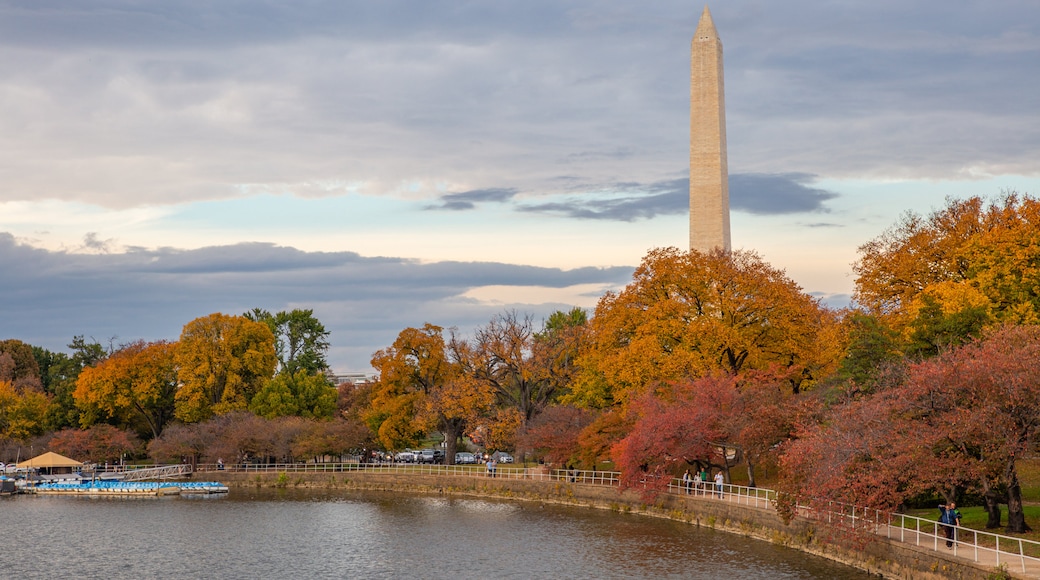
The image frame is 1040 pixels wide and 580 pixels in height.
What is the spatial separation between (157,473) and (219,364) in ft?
32.8

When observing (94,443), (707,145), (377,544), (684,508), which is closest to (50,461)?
(94,443)

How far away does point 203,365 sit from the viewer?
81.8 m

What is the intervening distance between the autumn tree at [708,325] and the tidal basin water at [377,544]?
27.5 ft

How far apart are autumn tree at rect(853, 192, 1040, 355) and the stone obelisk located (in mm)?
8831

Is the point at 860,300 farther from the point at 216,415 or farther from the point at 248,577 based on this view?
the point at 216,415

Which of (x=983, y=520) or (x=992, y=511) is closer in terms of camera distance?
(x=992, y=511)

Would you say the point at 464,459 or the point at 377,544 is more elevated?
the point at 464,459

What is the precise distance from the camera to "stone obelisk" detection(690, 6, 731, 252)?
2389 inches

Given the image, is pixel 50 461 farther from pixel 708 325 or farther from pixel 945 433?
pixel 945 433

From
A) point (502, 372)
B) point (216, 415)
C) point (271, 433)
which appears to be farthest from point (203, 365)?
point (502, 372)

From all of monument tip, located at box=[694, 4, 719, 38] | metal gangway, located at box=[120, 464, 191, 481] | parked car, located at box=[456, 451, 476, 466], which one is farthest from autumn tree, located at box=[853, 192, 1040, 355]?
metal gangway, located at box=[120, 464, 191, 481]

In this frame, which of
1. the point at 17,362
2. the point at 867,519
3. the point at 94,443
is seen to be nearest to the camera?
the point at 867,519

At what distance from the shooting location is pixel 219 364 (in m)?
82.9

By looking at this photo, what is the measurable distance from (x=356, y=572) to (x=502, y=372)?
3432 centimetres
